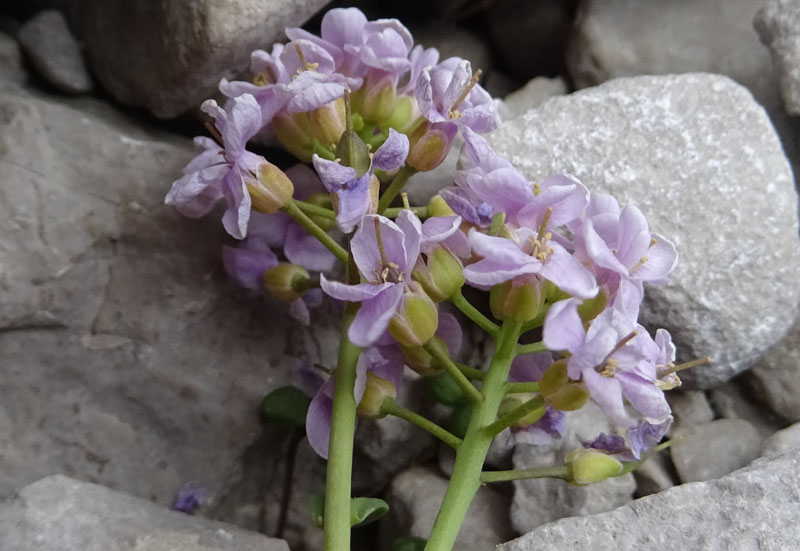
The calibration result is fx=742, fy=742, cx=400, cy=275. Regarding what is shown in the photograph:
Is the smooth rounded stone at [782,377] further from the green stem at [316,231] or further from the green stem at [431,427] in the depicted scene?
the green stem at [316,231]

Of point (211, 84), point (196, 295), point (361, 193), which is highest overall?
point (361, 193)

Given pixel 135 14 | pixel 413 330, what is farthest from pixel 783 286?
pixel 135 14

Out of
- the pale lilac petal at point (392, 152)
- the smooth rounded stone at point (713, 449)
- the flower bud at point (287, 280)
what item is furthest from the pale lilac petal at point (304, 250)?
the smooth rounded stone at point (713, 449)

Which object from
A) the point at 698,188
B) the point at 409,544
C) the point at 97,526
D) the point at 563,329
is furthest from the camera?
the point at 698,188

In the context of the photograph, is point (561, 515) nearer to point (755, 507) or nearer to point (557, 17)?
point (755, 507)

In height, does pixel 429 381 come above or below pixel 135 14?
below

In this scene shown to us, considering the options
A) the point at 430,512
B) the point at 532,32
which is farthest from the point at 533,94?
the point at 430,512

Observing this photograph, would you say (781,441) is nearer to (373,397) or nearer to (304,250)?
(373,397)
